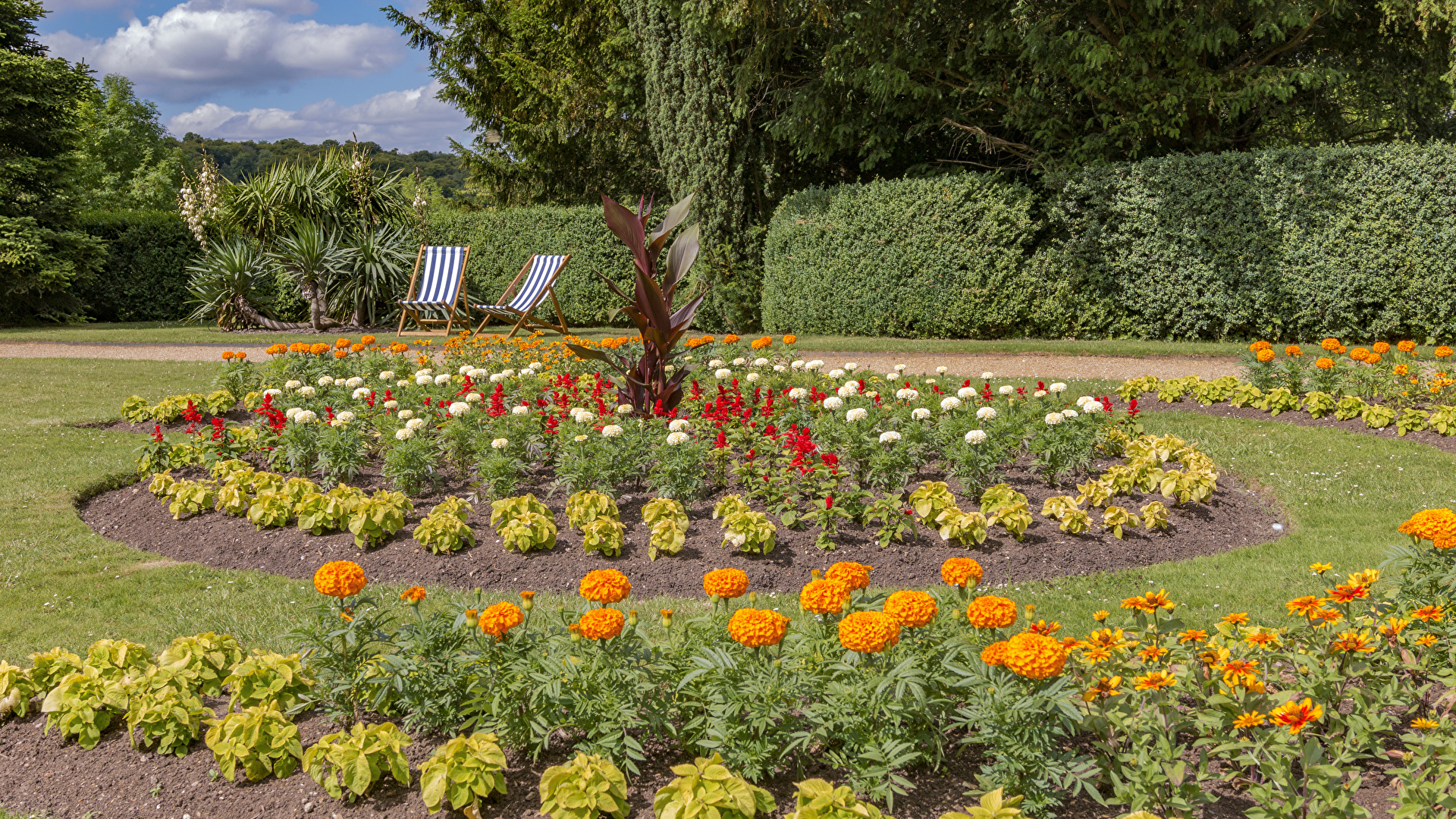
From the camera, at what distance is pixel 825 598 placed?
6.44 feet

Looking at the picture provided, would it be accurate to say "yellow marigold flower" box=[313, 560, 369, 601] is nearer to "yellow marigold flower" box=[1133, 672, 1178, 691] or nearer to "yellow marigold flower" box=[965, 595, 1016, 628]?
"yellow marigold flower" box=[965, 595, 1016, 628]

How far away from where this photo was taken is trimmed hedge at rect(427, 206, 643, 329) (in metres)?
13.8

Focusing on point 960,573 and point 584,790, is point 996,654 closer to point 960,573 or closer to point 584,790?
point 960,573

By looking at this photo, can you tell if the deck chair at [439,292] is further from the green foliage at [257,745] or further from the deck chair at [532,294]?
the green foliage at [257,745]

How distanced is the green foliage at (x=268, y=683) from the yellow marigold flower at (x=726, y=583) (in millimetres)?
1106

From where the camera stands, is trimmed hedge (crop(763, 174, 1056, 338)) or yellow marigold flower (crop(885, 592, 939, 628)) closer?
yellow marigold flower (crop(885, 592, 939, 628))

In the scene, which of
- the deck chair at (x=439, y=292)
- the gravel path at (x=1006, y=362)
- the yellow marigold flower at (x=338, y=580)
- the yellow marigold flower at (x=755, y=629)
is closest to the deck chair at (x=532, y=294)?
the deck chair at (x=439, y=292)

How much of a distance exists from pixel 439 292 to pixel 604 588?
10337 mm

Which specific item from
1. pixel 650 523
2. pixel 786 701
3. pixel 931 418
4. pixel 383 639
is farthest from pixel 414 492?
pixel 786 701

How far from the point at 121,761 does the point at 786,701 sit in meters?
1.65

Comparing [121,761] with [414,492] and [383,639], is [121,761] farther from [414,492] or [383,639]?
[414,492]

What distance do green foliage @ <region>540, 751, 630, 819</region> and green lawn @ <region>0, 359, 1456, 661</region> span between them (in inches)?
45.7

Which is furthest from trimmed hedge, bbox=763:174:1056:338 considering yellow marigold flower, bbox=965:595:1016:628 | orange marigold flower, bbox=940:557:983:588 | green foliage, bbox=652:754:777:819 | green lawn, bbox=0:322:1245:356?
green foliage, bbox=652:754:777:819

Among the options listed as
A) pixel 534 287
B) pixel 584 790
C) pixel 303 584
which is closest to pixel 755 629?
pixel 584 790
